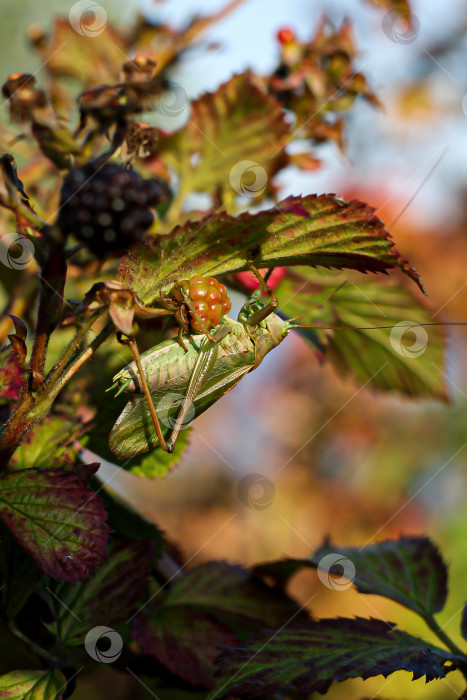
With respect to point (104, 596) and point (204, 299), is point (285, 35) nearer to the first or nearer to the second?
point (204, 299)

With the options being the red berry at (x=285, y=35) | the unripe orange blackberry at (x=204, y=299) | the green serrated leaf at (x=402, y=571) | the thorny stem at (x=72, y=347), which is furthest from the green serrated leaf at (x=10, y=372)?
the red berry at (x=285, y=35)

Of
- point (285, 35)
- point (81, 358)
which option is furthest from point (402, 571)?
point (285, 35)

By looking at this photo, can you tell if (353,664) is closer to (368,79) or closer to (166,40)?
(368,79)

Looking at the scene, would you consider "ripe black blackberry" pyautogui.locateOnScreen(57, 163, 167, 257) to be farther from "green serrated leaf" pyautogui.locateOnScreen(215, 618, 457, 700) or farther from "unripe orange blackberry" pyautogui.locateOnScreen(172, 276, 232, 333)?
"green serrated leaf" pyautogui.locateOnScreen(215, 618, 457, 700)

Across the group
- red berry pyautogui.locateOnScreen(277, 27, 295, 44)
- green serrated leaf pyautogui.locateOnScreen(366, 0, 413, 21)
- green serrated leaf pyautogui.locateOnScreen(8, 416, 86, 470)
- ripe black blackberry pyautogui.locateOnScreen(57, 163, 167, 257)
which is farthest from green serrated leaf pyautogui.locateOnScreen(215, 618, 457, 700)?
green serrated leaf pyautogui.locateOnScreen(366, 0, 413, 21)

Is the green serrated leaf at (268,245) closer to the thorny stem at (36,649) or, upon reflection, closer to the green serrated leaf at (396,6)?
the thorny stem at (36,649)
